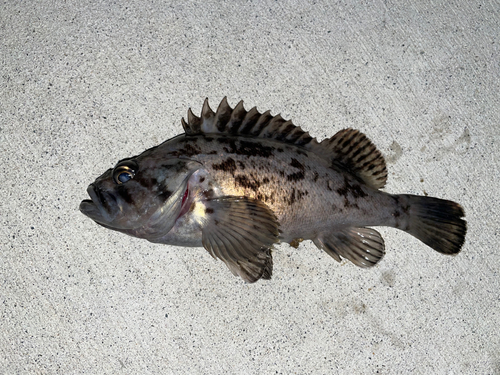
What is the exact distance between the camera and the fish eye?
186 centimetres

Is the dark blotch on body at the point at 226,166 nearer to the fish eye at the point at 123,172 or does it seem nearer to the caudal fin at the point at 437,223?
the fish eye at the point at 123,172

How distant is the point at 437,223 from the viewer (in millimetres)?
2242

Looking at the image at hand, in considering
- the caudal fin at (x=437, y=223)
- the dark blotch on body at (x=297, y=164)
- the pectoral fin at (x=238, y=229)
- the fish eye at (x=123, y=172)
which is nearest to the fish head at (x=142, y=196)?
the fish eye at (x=123, y=172)

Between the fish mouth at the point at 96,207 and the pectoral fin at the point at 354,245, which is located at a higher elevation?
the pectoral fin at the point at 354,245

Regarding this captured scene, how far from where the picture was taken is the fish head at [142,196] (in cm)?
183

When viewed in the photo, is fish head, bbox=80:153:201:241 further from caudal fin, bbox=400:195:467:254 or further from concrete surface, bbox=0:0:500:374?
caudal fin, bbox=400:195:467:254

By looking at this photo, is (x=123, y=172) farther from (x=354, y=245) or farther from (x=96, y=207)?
(x=354, y=245)

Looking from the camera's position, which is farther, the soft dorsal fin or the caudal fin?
the caudal fin

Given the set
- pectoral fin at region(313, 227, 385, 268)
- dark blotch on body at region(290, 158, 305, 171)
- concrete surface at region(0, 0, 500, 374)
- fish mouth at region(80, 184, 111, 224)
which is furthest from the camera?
concrete surface at region(0, 0, 500, 374)

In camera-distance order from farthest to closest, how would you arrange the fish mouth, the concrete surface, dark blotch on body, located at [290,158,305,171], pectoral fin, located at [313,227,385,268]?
1. the concrete surface
2. pectoral fin, located at [313,227,385,268]
3. dark blotch on body, located at [290,158,305,171]
4. the fish mouth

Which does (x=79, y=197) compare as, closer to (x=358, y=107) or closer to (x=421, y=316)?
(x=358, y=107)

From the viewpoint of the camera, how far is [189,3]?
2.52 m

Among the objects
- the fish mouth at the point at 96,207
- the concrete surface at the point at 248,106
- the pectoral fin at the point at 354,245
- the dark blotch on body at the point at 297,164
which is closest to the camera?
the fish mouth at the point at 96,207

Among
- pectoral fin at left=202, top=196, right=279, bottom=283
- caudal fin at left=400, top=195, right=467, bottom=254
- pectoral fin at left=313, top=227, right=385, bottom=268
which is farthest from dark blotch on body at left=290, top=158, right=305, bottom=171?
caudal fin at left=400, top=195, right=467, bottom=254
